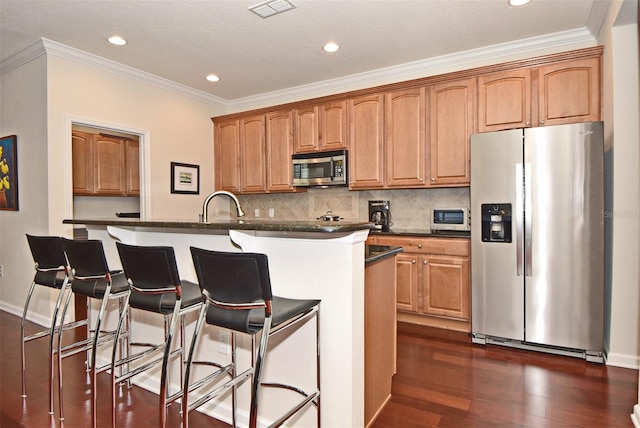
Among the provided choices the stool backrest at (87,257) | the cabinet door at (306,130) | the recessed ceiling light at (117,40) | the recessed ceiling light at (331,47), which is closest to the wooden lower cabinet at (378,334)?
the stool backrest at (87,257)

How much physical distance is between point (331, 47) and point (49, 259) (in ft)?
9.55

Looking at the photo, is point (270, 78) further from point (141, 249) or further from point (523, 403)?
point (523, 403)

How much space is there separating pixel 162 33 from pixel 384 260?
2.82 metres

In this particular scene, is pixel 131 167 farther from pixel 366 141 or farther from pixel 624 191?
pixel 624 191

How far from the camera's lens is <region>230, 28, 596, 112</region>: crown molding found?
10.6 ft

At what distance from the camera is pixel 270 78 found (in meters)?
4.33

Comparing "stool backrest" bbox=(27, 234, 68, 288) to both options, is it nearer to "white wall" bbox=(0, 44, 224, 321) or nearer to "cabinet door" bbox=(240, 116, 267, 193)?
"white wall" bbox=(0, 44, 224, 321)

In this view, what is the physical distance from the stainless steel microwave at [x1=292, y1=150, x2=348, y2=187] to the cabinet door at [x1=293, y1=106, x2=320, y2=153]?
0.33ft

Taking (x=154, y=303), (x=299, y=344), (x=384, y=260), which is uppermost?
(x=384, y=260)

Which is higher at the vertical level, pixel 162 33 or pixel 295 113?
pixel 162 33

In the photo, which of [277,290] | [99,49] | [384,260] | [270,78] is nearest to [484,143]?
[384,260]

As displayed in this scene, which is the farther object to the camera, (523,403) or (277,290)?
(523,403)

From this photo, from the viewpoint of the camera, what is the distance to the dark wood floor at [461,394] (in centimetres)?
198

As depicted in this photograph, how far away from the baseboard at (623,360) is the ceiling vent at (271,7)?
354cm
